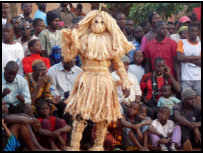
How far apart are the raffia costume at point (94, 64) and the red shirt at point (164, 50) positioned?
2.08 metres

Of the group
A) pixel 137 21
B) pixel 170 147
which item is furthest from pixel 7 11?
pixel 137 21

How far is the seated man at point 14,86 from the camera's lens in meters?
5.62

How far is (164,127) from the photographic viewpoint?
627 cm

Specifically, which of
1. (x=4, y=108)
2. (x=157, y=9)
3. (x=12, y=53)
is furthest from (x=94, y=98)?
(x=157, y=9)

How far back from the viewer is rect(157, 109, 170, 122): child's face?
622 cm

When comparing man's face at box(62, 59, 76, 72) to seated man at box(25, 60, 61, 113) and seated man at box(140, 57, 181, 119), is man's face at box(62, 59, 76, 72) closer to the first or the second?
seated man at box(25, 60, 61, 113)

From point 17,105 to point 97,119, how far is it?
132 centimetres

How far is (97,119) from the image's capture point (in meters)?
5.11

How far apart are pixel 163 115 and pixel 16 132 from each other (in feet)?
8.18

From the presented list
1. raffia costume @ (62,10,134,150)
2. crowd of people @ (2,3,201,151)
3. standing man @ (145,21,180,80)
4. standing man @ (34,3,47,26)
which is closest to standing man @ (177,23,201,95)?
crowd of people @ (2,3,201,151)

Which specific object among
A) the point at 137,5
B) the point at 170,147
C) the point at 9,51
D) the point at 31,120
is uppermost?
the point at 137,5

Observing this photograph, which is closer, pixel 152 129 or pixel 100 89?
pixel 100 89

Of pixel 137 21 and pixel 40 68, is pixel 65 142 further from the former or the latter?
pixel 137 21

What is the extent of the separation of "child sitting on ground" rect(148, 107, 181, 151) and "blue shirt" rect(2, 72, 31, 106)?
82.6 inches
